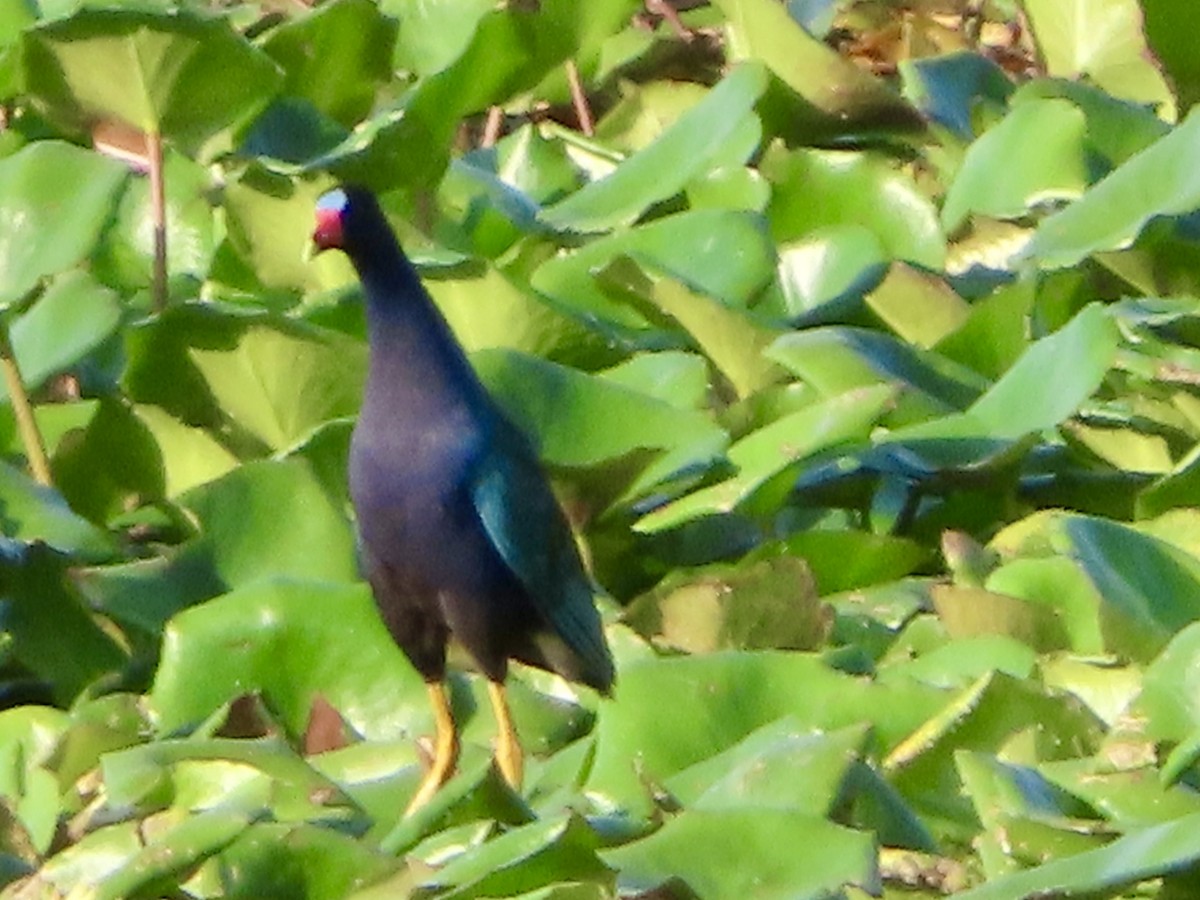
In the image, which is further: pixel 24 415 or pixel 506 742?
pixel 24 415

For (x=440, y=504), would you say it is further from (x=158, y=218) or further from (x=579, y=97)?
(x=579, y=97)

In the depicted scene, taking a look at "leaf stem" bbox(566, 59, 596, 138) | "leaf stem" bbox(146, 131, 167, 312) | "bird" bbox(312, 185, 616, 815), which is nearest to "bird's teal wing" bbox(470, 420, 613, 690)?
"bird" bbox(312, 185, 616, 815)

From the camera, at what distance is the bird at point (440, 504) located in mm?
2611

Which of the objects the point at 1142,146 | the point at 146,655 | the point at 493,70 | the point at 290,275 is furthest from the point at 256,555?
the point at 1142,146

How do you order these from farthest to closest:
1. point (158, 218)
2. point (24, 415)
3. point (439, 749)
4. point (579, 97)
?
1. point (579, 97)
2. point (158, 218)
3. point (24, 415)
4. point (439, 749)

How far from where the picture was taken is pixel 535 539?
2.66 metres

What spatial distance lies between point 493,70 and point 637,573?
2.59 ft

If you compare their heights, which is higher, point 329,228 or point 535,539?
point 329,228

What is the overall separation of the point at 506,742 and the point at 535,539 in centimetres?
21

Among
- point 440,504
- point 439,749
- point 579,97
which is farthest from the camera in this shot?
point 579,97

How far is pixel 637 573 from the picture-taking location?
121 inches

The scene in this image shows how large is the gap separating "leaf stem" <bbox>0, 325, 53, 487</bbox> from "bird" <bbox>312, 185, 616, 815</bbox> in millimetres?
461

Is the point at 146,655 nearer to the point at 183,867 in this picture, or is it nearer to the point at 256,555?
the point at 256,555

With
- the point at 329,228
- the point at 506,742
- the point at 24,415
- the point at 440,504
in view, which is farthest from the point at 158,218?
the point at 506,742
